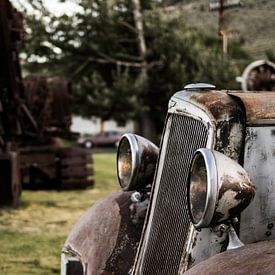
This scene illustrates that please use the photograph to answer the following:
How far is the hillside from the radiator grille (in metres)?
13.1

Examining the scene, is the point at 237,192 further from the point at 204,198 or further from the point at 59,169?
the point at 59,169

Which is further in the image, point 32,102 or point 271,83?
point 32,102

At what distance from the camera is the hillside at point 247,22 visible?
17922 mm

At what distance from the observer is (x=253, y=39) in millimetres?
23766

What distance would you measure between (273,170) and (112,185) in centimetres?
1082

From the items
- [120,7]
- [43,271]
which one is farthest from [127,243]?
[120,7]

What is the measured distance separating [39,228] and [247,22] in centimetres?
1391

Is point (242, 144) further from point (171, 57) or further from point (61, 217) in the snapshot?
point (171, 57)

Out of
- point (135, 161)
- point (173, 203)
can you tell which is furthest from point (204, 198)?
point (135, 161)

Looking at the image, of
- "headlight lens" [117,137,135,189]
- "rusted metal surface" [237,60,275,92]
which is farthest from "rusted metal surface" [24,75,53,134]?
"headlight lens" [117,137,135,189]

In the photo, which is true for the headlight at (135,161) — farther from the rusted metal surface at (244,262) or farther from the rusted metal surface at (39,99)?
the rusted metal surface at (39,99)

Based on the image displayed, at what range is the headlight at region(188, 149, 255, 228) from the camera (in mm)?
2523

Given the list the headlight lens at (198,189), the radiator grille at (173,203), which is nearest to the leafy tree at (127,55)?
the radiator grille at (173,203)

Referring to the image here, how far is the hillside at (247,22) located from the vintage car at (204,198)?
1294 cm
